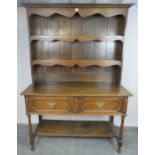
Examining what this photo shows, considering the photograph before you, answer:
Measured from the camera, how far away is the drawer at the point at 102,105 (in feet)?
6.25

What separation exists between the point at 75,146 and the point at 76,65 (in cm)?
108

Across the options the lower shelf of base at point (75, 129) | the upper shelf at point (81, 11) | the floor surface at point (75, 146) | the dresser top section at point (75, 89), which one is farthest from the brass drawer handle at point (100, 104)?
the upper shelf at point (81, 11)

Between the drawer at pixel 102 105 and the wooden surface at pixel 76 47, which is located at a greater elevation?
the wooden surface at pixel 76 47

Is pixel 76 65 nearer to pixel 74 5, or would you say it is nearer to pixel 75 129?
pixel 74 5

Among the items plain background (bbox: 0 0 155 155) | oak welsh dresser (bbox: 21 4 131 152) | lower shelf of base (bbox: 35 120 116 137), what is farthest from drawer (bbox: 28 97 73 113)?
A: plain background (bbox: 0 0 155 155)

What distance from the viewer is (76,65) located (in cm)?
227

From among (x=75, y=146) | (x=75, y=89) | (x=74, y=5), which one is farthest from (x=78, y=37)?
(x=75, y=146)

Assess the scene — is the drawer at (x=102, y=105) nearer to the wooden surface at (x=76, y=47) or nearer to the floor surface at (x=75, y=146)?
the wooden surface at (x=76, y=47)

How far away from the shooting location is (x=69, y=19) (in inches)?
87.3

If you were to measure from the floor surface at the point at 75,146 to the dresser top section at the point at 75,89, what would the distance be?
78 cm
